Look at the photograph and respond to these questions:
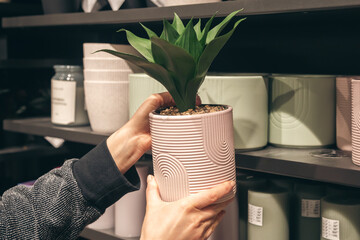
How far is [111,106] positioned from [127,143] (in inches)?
14.4

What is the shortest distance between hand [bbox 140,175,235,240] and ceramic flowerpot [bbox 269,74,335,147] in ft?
1.05

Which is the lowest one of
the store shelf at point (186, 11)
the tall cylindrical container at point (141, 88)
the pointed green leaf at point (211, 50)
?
the tall cylindrical container at point (141, 88)

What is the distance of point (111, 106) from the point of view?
1.39 metres

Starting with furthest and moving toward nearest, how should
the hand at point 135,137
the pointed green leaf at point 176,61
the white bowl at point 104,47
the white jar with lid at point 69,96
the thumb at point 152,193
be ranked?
the white jar with lid at point 69,96, the white bowl at point 104,47, the hand at point 135,137, the thumb at point 152,193, the pointed green leaf at point 176,61

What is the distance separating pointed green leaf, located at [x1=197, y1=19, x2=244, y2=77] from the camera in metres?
0.81

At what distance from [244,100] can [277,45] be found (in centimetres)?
43

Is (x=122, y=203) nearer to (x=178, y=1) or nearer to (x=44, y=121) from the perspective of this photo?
(x=44, y=121)

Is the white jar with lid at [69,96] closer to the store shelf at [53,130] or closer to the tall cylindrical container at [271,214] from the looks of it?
the store shelf at [53,130]

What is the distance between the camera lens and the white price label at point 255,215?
1.13 metres

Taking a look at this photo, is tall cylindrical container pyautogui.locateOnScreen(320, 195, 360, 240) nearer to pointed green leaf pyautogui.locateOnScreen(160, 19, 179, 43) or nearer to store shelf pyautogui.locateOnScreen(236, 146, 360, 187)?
store shelf pyautogui.locateOnScreen(236, 146, 360, 187)

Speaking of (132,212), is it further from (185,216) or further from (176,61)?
(176,61)

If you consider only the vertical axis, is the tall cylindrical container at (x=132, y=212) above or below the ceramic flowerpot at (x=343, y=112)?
below

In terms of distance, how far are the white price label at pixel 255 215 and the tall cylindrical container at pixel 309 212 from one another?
10 centimetres

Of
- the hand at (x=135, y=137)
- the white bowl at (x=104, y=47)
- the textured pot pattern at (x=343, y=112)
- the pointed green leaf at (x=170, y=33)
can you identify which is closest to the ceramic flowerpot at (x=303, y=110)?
the textured pot pattern at (x=343, y=112)
